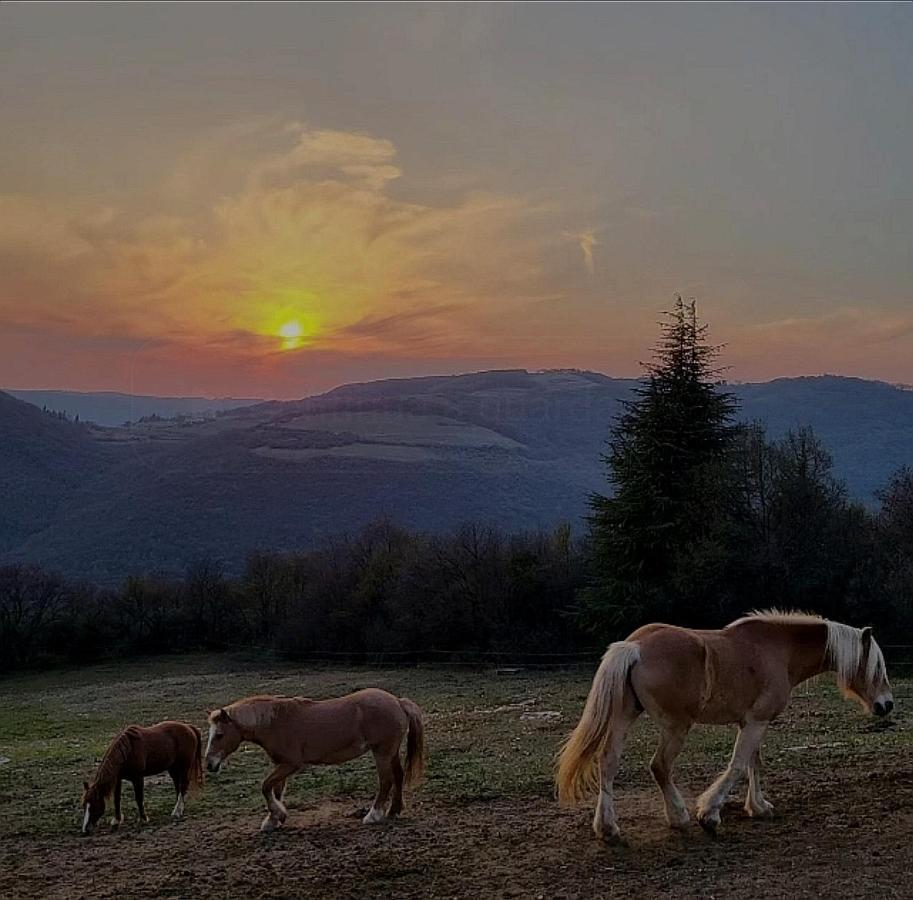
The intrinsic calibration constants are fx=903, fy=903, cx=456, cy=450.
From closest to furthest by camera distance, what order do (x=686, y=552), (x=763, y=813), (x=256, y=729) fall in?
1. (x=763, y=813)
2. (x=256, y=729)
3. (x=686, y=552)

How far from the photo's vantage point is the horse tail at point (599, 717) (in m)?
6.92

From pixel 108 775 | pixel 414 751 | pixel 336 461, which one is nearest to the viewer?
pixel 414 751

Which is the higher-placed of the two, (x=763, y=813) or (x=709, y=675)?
(x=709, y=675)

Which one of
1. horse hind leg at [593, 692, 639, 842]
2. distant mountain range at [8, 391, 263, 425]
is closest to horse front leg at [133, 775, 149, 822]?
horse hind leg at [593, 692, 639, 842]

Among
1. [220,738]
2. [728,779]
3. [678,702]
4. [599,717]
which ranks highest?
[678,702]

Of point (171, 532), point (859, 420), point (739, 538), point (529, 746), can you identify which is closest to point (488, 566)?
point (739, 538)

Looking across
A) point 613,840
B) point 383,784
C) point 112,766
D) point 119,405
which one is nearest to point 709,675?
point 613,840

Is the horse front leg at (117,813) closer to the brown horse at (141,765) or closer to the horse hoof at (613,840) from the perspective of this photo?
the brown horse at (141,765)

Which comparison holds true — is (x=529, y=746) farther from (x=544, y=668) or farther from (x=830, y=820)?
(x=544, y=668)

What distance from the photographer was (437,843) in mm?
7230

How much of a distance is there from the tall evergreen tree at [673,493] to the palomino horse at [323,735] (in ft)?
65.8

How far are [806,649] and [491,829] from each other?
119 inches

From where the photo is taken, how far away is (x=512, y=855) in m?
6.71

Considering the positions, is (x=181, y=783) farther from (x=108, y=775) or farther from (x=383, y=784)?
(x=383, y=784)
